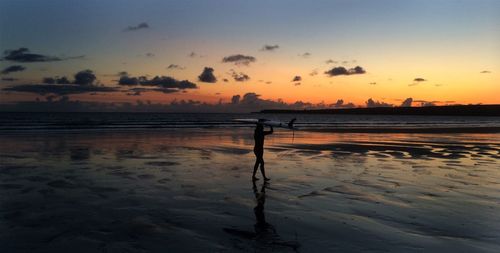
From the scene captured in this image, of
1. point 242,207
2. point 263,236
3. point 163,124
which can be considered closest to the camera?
point 263,236

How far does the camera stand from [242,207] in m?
9.97

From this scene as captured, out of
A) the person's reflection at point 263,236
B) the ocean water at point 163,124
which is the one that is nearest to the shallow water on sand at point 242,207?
the person's reflection at point 263,236

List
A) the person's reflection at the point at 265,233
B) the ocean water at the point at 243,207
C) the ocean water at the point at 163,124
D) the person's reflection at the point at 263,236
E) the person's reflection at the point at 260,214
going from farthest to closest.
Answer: the ocean water at the point at 163,124 → the person's reflection at the point at 260,214 → the ocean water at the point at 243,207 → the person's reflection at the point at 265,233 → the person's reflection at the point at 263,236

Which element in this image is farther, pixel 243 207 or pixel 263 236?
pixel 243 207

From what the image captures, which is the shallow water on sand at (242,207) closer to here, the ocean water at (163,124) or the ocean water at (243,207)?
the ocean water at (243,207)

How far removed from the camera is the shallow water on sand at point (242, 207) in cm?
732

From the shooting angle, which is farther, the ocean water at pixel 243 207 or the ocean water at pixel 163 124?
the ocean water at pixel 163 124

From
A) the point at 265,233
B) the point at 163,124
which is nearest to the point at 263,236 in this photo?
the point at 265,233

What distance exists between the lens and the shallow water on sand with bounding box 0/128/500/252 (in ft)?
24.0

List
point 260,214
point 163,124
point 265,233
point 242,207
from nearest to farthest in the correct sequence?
1. point 265,233
2. point 260,214
3. point 242,207
4. point 163,124

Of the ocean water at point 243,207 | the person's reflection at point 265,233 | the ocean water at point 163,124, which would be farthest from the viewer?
the ocean water at point 163,124

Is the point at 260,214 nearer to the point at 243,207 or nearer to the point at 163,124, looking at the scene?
the point at 243,207

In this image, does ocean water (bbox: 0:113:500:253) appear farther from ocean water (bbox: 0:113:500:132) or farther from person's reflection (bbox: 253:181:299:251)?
ocean water (bbox: 0:113:500:132)

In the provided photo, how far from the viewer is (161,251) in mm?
6832
